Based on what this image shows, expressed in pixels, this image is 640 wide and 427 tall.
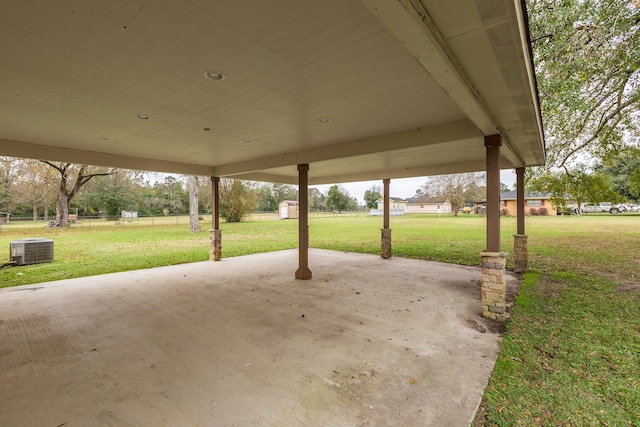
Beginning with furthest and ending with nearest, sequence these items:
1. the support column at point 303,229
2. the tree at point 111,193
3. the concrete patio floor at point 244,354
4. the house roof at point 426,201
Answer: the house roof at point 426,201 < the tree at point 111,193 < the support column at point 303,229 < the concrete patio floor at point 244,354

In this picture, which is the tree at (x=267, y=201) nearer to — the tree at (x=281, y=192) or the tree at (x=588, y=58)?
the tree at (x=281, y=192)

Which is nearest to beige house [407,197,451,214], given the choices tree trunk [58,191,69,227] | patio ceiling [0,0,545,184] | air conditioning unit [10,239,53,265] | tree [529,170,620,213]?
tree [529,170,620,213]

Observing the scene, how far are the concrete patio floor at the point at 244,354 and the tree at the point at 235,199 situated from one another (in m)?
20.2

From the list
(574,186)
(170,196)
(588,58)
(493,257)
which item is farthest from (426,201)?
(493,257)

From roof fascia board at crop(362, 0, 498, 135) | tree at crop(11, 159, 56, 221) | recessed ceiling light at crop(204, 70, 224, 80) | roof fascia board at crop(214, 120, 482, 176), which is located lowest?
roof fascia board at crop(362, 0, 498, 135)

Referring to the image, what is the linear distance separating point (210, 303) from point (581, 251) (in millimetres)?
12654

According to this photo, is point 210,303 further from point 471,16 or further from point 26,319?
point 471,16

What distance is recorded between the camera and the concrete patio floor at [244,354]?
7.63 ft

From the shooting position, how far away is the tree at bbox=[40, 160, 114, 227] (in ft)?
67.4

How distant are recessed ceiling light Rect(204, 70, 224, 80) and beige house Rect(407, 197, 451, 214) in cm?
5092

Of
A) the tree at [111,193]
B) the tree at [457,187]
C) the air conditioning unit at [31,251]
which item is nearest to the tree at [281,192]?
the tree at [111,193]

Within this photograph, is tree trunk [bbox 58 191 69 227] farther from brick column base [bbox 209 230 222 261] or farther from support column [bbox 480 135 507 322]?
support column [bbox 480 135 507 322]

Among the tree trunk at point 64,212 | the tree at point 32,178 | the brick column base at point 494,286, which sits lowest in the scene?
the brick column base at point 494,286

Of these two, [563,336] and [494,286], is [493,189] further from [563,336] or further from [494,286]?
[563,336]
